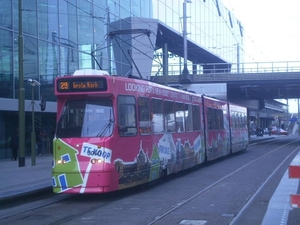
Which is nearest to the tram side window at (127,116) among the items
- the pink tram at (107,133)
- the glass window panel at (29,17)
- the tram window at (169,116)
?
the pink tram at (107,133)

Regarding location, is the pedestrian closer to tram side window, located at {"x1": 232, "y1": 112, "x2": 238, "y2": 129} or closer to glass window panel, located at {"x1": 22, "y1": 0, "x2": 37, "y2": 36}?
glass window panel, located at {"x1": 22, "y1": 0, "x2": 37, "y2": 36}

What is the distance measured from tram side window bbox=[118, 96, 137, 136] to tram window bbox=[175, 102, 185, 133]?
13.8 feet

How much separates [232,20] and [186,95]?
179 ft

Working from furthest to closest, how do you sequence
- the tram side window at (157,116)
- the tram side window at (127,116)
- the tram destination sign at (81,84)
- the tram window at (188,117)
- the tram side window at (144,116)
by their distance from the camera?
the tram window at (188,117) → the tram side window at (157,116) → the tram side window at (144,116) → the tram side window at (127,116) → the tram destination sign at (81,84)

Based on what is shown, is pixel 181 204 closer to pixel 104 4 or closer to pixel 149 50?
pixel 104 4

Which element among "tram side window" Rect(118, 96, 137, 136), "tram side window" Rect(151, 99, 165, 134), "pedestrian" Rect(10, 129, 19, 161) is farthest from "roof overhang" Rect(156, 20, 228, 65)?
"tram side window" Rect(118, 96, 137, 136)

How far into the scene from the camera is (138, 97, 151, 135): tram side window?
15.2m

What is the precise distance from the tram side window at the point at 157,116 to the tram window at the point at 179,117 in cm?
174

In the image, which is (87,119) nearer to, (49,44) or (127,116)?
(127,116)

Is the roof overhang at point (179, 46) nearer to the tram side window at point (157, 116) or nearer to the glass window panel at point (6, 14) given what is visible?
the glass window panel at point (6, 14)

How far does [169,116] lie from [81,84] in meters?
4.61

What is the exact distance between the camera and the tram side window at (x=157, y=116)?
16.2 meters

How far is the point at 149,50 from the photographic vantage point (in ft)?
132

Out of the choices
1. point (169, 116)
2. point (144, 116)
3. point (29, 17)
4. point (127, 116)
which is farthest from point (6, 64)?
point (127, 116)
